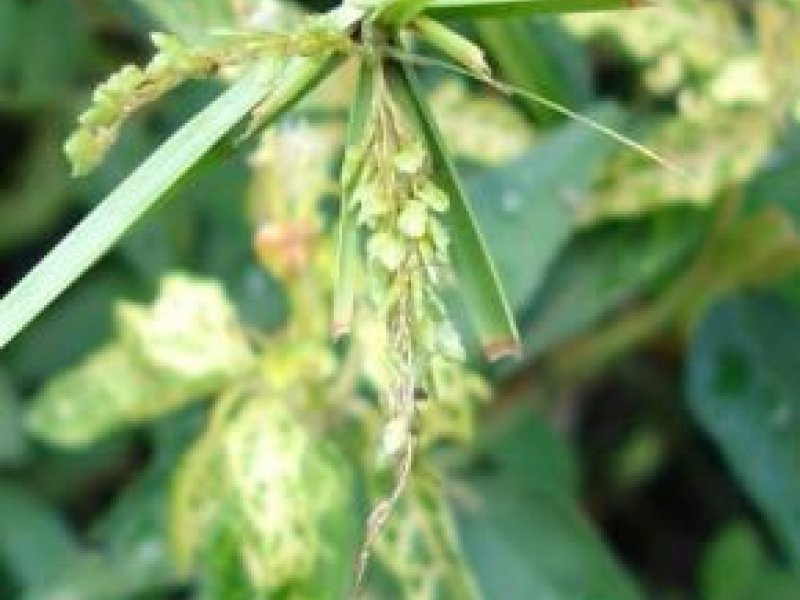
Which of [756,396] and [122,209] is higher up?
[122,209]

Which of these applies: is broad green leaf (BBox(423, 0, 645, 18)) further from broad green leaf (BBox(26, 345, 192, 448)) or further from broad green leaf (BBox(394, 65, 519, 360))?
broad green leaf (BBox(26, 345, 192, 448))

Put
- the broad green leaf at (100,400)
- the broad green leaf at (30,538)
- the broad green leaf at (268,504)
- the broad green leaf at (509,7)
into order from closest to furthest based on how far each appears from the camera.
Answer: the broad green leaf at (509,7) < the broad green leaf at (268,504) < the broad green leaf at (100,400) < the broad green leaf at (30,538)

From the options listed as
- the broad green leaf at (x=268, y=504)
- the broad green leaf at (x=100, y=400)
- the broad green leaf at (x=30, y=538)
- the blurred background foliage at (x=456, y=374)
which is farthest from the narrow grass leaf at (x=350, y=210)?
the broad green leaf at (x=30, y=538)

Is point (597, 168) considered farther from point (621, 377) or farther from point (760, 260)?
point (621, 377)

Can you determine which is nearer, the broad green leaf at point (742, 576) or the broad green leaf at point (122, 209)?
Result: the broad green leaf at point (122, 209)

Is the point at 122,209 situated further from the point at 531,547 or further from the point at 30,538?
the point at 30,538

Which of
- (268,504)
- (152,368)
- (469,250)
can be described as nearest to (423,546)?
(268,504)

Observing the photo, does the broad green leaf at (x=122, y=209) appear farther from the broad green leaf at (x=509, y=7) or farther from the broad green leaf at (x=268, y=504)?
the broad green leaf at (x=268, y=504)
